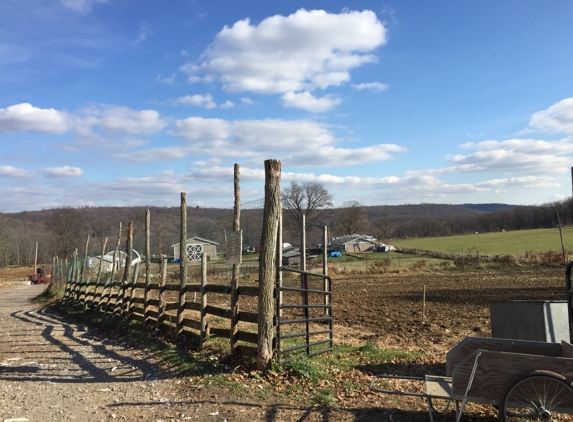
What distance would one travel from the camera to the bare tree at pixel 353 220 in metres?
99.6

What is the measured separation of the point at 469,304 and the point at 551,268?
18.7m

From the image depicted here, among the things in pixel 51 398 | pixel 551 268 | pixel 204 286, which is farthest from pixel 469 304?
pixel 551 268

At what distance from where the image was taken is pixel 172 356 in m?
7.88

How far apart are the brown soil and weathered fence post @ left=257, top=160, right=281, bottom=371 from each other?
1.67 ft

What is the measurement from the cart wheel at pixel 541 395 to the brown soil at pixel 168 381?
846 mm

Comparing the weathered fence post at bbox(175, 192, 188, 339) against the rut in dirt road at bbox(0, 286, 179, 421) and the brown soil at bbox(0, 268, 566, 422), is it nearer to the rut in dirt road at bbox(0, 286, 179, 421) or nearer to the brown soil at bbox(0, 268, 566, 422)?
the brown soil at bbox(0, 268, 566, 422)

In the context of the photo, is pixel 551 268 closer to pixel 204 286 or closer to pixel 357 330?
pixel 357 330

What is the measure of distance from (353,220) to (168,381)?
3710 inches

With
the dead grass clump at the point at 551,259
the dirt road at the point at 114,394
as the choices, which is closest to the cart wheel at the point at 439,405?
the dirt road at the point at 114,394

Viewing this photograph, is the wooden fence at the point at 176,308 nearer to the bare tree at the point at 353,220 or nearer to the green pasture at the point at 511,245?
the green pasture at the point at 511,245

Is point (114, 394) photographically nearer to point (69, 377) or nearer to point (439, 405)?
point (69, 377)

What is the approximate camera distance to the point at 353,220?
9944cm

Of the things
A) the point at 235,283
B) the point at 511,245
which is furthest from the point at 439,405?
the point at 511,245

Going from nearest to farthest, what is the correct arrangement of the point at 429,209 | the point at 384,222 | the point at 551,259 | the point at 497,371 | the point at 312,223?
the point at 497,371 → the point at 551,259 → the point at 312,223 → the point at 384,222 → the point at 429,209
